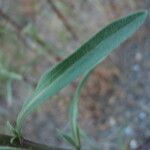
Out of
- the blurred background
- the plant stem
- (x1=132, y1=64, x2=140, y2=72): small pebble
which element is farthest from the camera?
(x1=132, y1=64, x2=140, y2=72): small pebble

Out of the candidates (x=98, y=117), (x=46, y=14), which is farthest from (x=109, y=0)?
(x=98, y=117)

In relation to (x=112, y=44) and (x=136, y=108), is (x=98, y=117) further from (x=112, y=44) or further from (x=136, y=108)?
(x=112, y=44)

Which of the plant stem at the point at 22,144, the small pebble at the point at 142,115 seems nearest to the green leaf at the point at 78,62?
the plant stem at the point at 22,144

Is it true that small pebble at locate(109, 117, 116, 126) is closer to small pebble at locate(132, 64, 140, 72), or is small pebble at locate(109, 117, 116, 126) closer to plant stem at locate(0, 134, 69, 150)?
small pebble at locate(132, 64, 140, 72)

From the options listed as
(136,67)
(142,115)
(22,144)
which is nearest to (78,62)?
(22,144)

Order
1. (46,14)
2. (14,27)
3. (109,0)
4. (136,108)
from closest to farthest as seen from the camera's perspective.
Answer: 1. (14,27)
2. (136,108)
3. (109,0)
4. (46,14)

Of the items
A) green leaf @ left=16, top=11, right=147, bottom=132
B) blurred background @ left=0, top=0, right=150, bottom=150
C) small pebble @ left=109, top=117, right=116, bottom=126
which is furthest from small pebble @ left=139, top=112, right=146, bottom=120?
green leaf @ left=16, top=11, right=147, bottom=132

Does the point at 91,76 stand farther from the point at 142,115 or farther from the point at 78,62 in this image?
the point at 78,62
